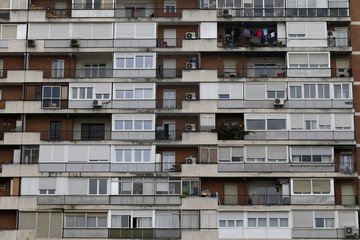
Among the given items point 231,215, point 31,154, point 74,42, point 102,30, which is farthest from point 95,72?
point 231,215

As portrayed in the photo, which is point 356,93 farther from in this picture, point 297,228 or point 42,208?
point 42,208

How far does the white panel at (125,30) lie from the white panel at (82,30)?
2.48 metres

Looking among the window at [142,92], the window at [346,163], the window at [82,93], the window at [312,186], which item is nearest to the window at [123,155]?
the window at [142,92]

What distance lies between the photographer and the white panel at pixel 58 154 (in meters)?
64.9

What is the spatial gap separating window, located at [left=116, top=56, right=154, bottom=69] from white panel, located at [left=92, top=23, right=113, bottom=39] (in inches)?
94.4

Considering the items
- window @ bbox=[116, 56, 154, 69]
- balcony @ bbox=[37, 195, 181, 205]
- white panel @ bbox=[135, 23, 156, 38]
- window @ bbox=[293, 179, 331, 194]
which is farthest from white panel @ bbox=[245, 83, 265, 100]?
balcony @ bbox=[37, 195, 181, 205]

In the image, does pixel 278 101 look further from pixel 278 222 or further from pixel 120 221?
pixel 120 221

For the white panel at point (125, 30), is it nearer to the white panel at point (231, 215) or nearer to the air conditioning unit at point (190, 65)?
the air conditioning unit at point (190, 65)

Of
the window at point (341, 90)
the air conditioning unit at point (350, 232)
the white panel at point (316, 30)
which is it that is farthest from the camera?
the white panel at point (316, 30)

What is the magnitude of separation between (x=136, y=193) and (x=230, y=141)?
28.6 ft

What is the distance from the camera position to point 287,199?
210 ft

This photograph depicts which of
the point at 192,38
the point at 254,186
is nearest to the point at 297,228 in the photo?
the point at 254,186

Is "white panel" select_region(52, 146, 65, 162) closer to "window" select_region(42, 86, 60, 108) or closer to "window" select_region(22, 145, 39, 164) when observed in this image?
"window" select_region(22, 145, 39, 164)

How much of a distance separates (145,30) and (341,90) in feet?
56.3
